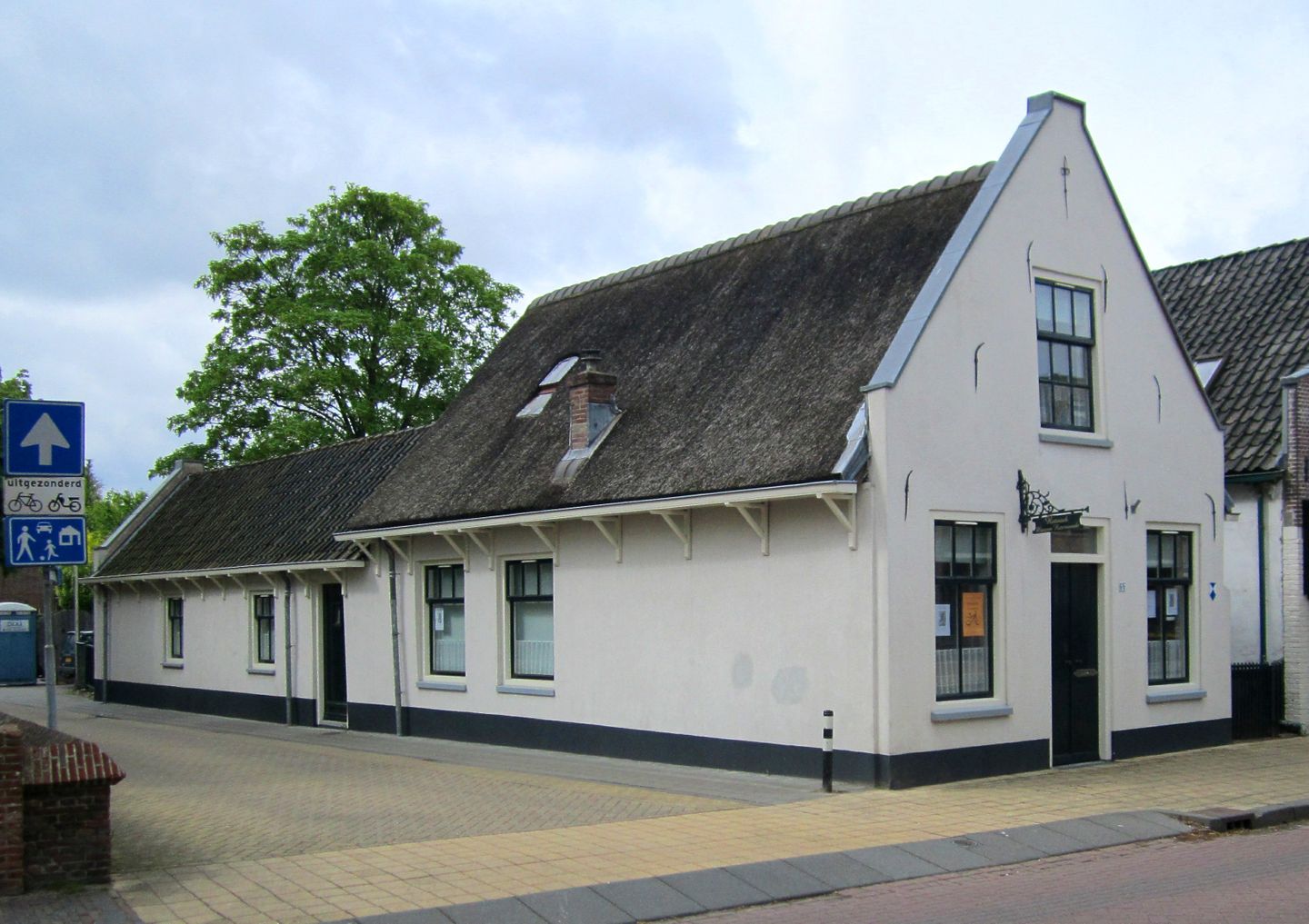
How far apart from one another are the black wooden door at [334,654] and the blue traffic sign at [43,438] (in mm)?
12532

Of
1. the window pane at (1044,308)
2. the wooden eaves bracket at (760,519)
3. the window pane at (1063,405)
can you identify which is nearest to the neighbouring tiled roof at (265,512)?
the wooden eaves bracket at (760,519)

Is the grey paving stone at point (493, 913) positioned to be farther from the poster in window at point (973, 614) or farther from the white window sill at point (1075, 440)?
the white window sill at point (1075, 440)

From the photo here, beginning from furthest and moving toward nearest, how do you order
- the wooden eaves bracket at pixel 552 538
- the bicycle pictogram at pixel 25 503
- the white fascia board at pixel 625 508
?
1. the wooden eaves bracket at pixel 552 538
2. the white fascia board at pixel 625 508
3. the bicycle pictogram at pixel 25 503

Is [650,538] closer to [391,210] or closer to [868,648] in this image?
[868,648]

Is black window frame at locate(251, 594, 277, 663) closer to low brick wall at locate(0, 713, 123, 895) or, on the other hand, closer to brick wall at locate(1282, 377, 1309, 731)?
low brick wall at locate(0, 713, 123, 895)

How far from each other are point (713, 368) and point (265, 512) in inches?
487

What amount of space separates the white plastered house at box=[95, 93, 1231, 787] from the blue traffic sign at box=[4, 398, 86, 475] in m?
6.83

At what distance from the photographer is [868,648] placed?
45.0ft

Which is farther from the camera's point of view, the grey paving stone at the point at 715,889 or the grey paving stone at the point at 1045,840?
the grey paving stone at the point at 1045,840

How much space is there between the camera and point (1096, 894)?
9.34 meters

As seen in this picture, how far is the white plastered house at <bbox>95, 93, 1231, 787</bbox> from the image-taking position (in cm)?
1409

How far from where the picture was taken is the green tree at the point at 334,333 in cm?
3706

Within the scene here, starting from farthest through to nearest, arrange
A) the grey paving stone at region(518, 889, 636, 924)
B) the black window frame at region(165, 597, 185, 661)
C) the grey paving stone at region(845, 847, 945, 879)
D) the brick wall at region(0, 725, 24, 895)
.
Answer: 1. the black window frame at region(165, 597, 185, 661)
2. the grey paving stone at region(845, 847, 945, 879)
3. the brick wall at region(0, 725, 24, 895)
4. the grey paving stone at region(518, 889, 636, 924)

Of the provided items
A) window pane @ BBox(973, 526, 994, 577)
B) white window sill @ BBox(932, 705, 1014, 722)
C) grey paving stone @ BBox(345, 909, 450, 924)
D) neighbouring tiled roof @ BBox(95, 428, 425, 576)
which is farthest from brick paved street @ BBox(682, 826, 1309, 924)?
neighbouring tiled roof @ BBox(95, 428, 425, 576)
